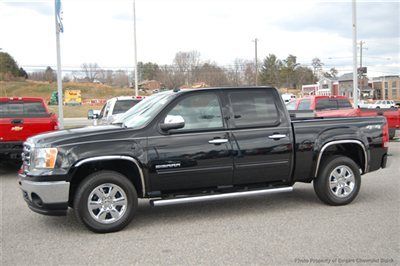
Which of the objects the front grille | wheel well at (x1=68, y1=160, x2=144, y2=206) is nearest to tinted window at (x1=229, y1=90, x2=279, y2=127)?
wheel well at (x1=68, y1=160, x2=144, y2=206)

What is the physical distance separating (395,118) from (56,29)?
1171 centimetres

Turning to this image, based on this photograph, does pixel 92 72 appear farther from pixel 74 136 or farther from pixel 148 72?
pixel 74 136

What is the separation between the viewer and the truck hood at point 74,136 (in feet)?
19.0

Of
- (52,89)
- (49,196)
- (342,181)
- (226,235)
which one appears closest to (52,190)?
(49,196)

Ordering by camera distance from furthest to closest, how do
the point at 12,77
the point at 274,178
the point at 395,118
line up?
the point at 12,77
the point at 395,118
the point at 274,178

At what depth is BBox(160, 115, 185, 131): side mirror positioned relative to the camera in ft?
19.9

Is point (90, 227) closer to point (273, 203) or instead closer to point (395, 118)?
point (273, 203)

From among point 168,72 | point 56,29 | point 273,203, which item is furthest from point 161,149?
point 168,72

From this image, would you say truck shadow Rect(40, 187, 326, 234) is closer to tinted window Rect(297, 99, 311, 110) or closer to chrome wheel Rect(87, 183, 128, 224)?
chrome wheel Rect(87, 183, 128, 224)

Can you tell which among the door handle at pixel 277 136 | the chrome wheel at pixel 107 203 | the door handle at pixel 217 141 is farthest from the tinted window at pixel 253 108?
the chrome wheel at pixel 107 203

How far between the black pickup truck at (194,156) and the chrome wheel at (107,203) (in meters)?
0.01

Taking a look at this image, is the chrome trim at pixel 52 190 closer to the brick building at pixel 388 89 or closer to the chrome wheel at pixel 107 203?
the chrome wheel at pixel 107 203

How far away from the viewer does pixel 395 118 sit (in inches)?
555

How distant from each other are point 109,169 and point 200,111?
147 cm
